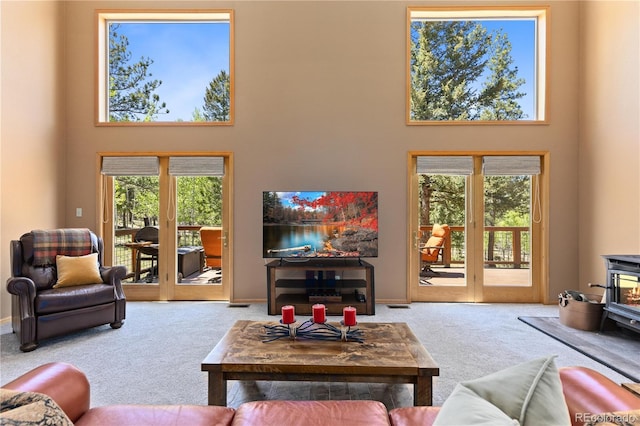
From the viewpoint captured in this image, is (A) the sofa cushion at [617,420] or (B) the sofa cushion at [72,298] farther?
(B) the sofa cushion at [72,298]

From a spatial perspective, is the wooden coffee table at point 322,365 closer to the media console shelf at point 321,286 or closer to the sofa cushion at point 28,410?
the sofa cushion at point 28,410

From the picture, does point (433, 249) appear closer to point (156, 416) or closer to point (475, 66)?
point (475, 66)

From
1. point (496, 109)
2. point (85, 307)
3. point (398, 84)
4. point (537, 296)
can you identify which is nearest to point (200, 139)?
point (85, 307)

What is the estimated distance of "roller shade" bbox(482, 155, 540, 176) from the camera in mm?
4438

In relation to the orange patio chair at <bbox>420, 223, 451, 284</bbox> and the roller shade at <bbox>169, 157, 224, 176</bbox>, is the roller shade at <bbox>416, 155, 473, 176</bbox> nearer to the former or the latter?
the orange patio chair at <bbox>420, 223, 451, 284</bbox>

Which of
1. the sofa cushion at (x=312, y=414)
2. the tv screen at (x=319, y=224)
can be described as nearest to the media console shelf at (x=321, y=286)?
the tv screen at (x=319, y=224)

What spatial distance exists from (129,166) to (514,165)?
5.21 metres

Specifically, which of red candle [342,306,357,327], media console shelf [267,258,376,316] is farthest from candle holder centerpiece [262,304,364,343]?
media console shelf [267,258,376,316]

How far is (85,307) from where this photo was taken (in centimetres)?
317

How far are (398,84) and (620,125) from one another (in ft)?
8.43

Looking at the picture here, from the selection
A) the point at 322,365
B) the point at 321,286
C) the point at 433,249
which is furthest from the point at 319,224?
the point at 322,365

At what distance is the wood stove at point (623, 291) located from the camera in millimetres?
2992

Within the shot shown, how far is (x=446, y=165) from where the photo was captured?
4.47m

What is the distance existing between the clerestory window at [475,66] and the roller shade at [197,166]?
2.75 m
